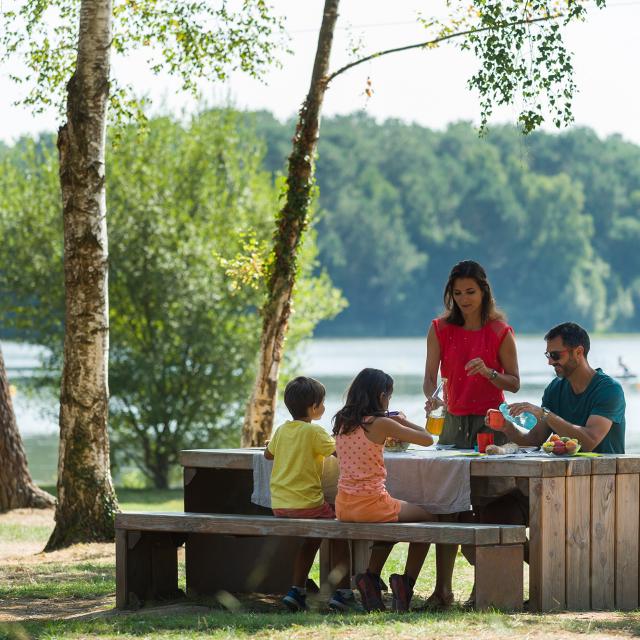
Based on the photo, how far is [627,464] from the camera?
6.22m

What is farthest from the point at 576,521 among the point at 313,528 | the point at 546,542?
the point at 313,528

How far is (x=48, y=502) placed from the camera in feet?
44.0

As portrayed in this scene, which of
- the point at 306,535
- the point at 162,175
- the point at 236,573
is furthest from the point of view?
the point at 162,175

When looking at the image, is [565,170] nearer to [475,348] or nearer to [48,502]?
[48,502]

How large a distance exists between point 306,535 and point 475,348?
1.38m

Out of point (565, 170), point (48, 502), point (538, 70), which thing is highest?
point (565, 170)

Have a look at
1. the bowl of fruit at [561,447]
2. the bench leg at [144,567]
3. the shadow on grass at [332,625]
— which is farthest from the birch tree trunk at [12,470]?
the bowl of fruit at [561,447]

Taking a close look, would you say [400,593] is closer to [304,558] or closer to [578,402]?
[304,558]

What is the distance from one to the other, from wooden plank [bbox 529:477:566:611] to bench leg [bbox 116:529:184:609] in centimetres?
191

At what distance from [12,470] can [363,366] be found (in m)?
38.3

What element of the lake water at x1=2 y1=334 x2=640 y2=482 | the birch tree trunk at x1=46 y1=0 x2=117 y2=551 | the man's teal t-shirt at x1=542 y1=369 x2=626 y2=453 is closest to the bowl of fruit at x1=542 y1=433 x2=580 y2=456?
the man's teal t-shirt at x1=542 y1=369 x2=626 y2=453

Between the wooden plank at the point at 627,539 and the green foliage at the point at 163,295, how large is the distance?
1496cm

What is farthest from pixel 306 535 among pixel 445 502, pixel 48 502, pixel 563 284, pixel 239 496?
pixel 563 284

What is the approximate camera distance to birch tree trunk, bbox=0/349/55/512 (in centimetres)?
1312
